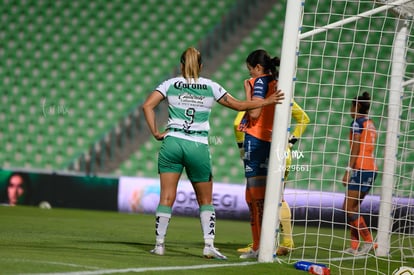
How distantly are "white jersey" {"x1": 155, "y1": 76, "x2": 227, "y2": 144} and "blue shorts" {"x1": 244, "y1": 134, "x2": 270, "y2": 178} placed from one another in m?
0.64

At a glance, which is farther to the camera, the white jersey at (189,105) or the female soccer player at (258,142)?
the female soccer player at (258,142)

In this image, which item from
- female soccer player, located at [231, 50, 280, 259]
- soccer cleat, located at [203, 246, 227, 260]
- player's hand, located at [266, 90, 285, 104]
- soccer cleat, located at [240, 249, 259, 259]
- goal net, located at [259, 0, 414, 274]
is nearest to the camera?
player's hand, located at [266, 90, 285, 104]

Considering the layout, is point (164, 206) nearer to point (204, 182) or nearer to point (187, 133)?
point (204, 182)

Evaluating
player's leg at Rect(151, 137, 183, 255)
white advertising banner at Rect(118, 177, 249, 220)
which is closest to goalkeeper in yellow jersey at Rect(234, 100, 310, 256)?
player's leg at Rect(151, 137, 183, 255)

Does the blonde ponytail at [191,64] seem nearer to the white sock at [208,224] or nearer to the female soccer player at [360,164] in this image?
the white sock at [208,224]

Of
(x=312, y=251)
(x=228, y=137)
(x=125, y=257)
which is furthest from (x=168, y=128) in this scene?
(x=228, y=137)

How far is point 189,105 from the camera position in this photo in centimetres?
718

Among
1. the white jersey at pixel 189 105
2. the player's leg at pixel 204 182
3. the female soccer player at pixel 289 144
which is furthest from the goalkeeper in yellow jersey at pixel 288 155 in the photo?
the player's leg at pixel 204 182

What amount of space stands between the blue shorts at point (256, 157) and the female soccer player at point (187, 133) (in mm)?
596

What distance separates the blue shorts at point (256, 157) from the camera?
7.70m

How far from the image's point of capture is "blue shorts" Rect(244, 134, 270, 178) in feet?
25.3

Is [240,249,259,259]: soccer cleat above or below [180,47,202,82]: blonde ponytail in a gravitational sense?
below

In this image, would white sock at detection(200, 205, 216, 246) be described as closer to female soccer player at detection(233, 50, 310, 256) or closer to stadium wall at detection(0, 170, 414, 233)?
female soccer player at detection(233, 50, 310, 256)

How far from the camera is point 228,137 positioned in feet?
58.3
